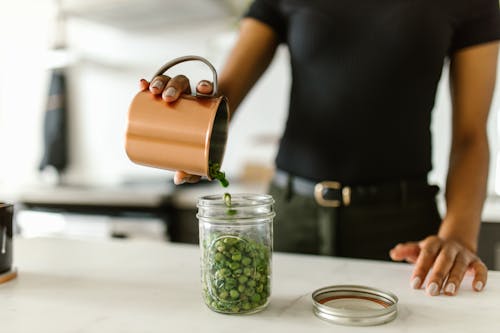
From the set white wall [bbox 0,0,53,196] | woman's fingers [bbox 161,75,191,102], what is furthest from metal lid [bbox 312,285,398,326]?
white wall [bbox 0,0,53,196]

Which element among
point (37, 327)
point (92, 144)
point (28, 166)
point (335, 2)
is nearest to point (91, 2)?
point (92, 144)

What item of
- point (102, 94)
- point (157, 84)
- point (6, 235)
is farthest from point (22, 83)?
point (157, 84)

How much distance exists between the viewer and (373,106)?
118 cm

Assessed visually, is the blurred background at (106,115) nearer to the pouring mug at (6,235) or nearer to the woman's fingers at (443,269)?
the pouring mug at (6,235)

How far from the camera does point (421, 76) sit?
119 cm

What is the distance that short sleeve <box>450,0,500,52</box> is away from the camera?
1139mm

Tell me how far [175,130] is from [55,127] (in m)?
2.43

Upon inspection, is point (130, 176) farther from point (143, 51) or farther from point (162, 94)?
point (162, 94)

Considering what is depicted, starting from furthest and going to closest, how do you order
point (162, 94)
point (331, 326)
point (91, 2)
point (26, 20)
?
1. point (26, 20)
2. point (91, 2)
3. point (162, 94)
4. point (331, 326)

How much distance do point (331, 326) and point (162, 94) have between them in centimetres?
40

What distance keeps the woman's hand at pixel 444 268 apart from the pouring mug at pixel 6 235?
0.66 m

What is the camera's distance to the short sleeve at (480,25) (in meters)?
1.14

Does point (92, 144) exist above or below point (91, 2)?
below

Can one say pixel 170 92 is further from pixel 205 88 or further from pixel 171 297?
pixel 171 297
